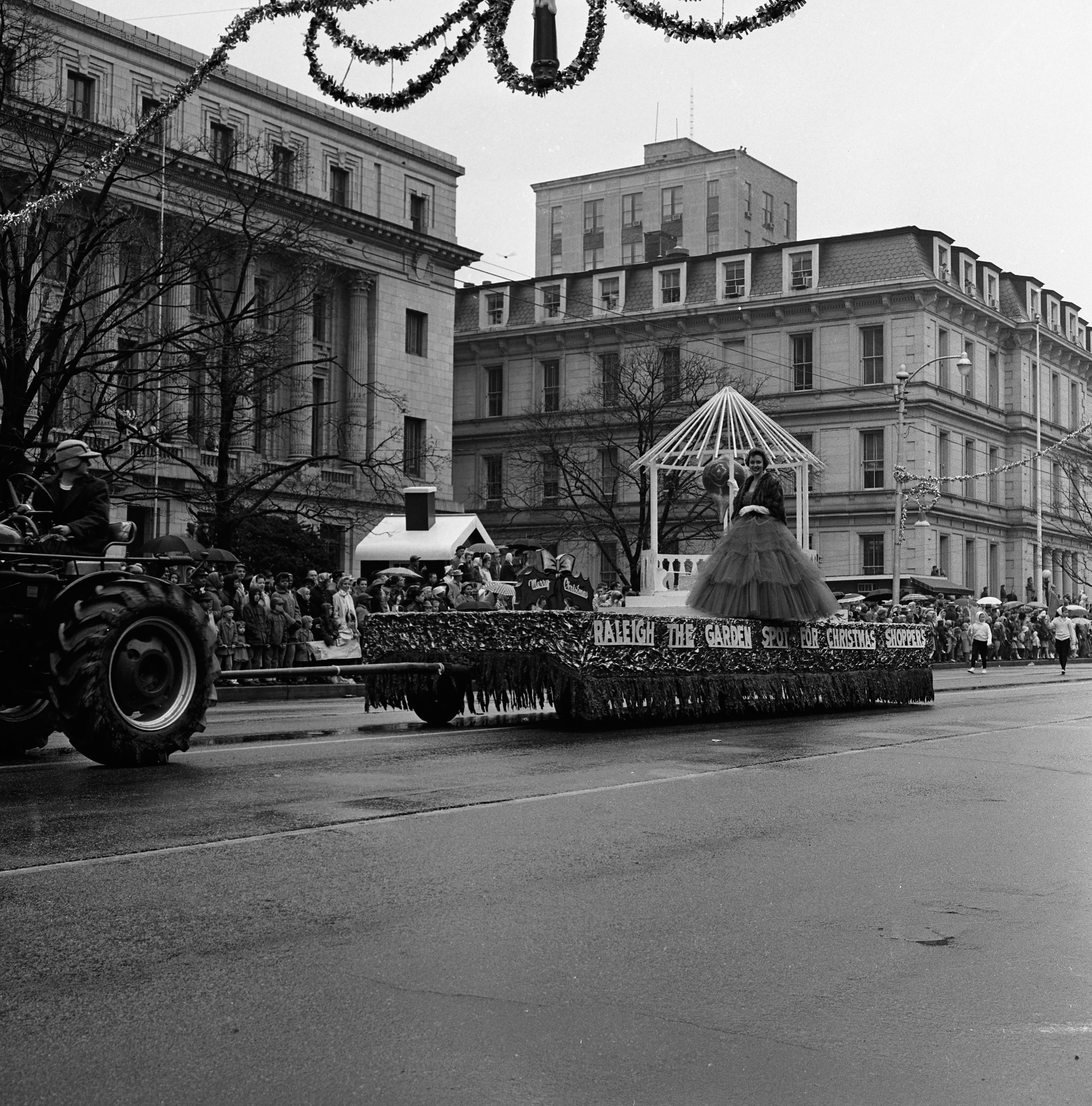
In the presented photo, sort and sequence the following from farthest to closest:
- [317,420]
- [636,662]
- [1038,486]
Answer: [1038,486] → [317,420] → [636,662]

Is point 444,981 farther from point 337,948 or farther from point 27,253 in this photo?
point 27,253

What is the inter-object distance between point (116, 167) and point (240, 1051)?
63.7 ft

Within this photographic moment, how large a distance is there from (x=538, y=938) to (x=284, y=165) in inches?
1754

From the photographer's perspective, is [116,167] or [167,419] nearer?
[116,167]

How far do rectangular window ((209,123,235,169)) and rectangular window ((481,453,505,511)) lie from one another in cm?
2406

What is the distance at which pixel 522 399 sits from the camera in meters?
72.1

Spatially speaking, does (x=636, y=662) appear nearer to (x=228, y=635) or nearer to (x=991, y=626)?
(x=228, y=635)

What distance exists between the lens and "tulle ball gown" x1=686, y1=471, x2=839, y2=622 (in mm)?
15578

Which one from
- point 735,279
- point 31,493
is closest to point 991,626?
point 735,279

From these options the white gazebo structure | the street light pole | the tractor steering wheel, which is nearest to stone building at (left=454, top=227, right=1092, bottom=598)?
the street light pole

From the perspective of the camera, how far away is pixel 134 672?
31.9 feet

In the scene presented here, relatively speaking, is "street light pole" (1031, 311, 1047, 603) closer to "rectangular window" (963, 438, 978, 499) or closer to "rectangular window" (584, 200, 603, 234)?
"rectangular window" (963, 438, 978, 499)

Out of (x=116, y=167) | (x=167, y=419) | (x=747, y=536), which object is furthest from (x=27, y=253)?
(x=747, y=536)

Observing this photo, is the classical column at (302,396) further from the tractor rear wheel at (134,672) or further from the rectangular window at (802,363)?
the tractor rear wheel at (134,672)
